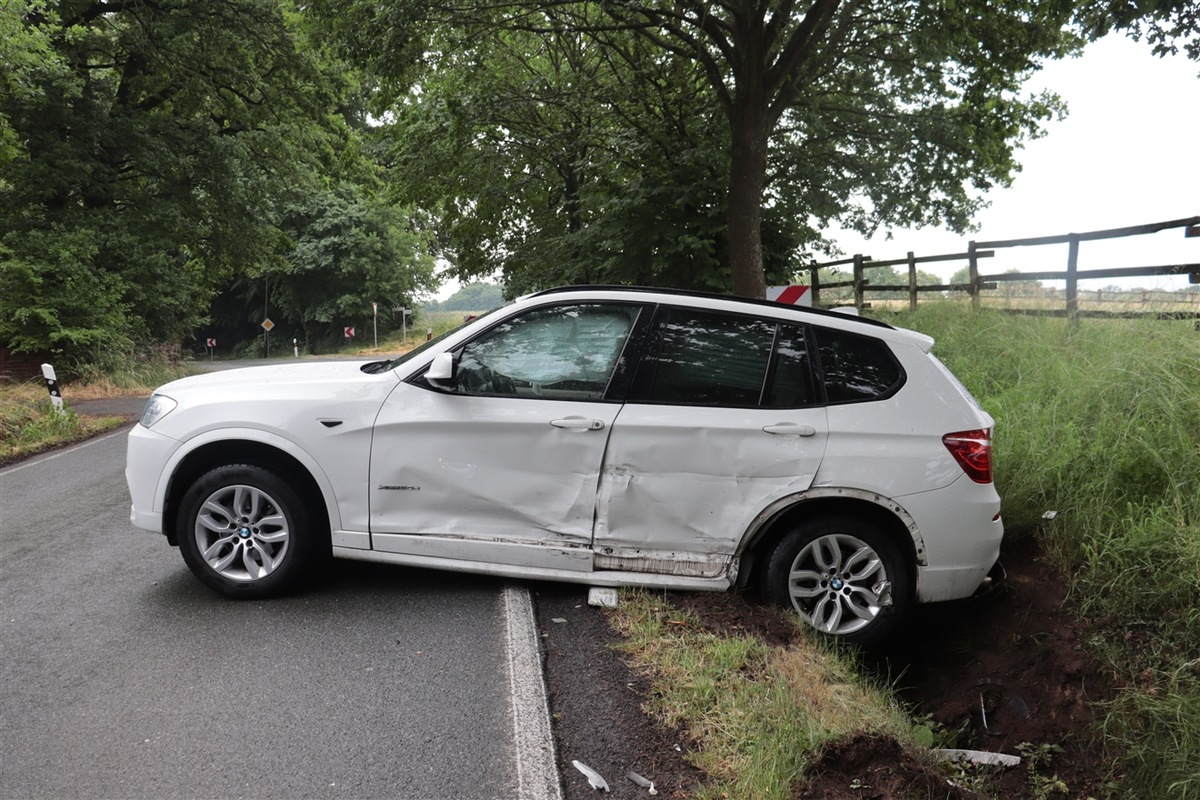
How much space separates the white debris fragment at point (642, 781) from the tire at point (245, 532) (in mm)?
2479

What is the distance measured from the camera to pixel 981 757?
4164 millimetres

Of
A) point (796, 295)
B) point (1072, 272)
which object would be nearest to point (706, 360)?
point (796, 295)

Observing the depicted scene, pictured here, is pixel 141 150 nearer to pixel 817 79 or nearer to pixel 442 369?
pixel 817 79

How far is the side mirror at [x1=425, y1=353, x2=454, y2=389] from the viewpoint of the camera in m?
4.64

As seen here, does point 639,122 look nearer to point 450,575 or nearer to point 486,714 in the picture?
point 450,575

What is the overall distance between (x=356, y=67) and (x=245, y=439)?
968cm

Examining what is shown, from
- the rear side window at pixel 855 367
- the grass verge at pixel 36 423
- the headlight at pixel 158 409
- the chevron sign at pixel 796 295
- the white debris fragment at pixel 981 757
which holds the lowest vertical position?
the white debris fragment at pixel 981 757

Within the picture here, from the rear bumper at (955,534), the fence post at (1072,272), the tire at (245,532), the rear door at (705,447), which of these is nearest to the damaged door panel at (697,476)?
the rear door at (705,447)

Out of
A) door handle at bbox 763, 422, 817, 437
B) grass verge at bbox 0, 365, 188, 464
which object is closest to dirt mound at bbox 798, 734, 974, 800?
door handle at bbox 763, 422, 817, 437

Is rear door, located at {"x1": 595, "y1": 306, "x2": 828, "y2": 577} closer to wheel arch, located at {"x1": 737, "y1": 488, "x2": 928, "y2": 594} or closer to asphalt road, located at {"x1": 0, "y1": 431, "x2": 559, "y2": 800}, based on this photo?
wheel arch, located at {"x1": 737, "y1": 488, "x2": 928, "y2": 594}

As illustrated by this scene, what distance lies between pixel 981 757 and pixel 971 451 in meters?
1.48

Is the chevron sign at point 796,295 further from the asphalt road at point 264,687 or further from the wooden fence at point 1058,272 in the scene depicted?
the asphalt road at point 264,687

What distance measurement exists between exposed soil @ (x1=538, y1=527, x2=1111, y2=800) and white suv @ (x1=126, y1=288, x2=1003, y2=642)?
430 mm

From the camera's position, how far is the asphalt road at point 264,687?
315 centimetres
